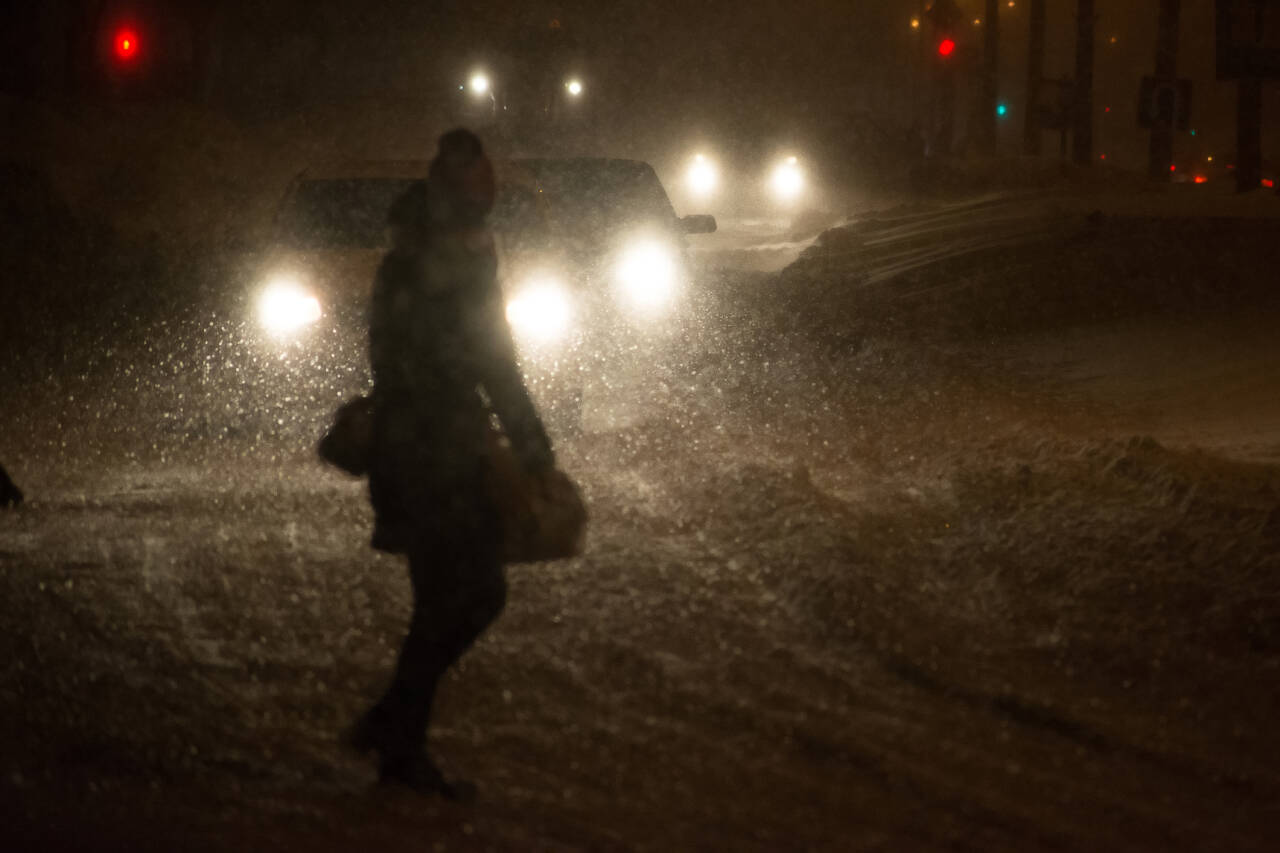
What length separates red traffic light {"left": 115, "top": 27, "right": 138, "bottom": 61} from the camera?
45.7 ft

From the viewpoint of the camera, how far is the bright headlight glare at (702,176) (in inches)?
1938

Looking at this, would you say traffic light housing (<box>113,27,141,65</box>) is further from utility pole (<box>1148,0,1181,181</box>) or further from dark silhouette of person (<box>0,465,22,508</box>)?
utility pole (<box>1148,0,1181,181</box>)

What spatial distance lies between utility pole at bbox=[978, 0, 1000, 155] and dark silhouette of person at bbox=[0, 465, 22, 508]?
35.1 metres

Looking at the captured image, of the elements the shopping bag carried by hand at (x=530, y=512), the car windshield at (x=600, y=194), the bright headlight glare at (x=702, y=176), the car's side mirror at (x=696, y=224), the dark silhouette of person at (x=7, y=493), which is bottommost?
the dark silhouette of person at (x=7, y=493)

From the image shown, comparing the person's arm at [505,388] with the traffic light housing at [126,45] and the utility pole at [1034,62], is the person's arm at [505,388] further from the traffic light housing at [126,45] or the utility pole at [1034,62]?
the utility pole at [1034,62]

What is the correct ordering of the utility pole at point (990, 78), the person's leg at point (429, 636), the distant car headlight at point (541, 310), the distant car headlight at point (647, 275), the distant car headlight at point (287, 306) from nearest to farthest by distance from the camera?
1. the person's leg at point (429, 636)
2. the distant car headlight at point (287, 306)
3. the distant car headlight at point (541, 310)
4. the distant car headlight at point (647, 275)
5. the utility pole at point (990, 78)

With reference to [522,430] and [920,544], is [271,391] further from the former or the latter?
[522,430]

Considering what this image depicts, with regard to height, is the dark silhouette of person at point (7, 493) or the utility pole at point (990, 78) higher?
the utility pole at point (990, 78)

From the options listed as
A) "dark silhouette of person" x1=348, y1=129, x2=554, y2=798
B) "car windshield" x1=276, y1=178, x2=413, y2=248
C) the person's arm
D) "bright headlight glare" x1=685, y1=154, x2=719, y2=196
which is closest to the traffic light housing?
"car windshield" x1=276, y1=178, x2=413, y2=248

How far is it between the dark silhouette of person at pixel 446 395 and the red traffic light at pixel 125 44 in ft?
34.5

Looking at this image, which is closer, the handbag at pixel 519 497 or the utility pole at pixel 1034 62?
the handbag at pixel 519 497

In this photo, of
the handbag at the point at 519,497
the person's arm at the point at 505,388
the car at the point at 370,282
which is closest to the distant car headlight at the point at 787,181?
the car at the point at 370,282

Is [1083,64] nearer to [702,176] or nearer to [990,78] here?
[990,78]

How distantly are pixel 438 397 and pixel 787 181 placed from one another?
4504 centimetres
